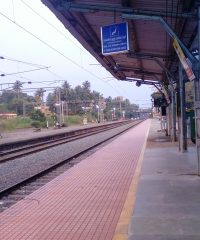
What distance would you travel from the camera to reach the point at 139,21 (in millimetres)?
12234

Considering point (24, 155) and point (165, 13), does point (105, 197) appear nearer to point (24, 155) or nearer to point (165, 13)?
point (165, 13)

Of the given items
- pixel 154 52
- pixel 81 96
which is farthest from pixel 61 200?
pixel 81 96

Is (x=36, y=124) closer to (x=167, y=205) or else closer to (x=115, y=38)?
(x=115, y=38)

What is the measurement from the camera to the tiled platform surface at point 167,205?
230 inches

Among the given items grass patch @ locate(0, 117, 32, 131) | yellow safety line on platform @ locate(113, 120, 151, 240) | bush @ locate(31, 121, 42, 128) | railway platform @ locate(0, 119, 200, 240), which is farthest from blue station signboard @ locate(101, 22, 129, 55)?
bush @ locate(31, 121, 42, 128)

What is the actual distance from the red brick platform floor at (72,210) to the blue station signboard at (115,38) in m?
3.26

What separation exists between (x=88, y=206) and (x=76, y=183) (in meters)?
2.98

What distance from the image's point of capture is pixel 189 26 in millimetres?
11453

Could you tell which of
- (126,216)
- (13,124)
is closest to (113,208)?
(126,216)

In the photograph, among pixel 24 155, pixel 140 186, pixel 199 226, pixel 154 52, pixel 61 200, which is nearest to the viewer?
pixel 199 226

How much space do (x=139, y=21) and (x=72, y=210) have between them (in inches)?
238

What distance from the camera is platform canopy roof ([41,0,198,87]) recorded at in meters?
10.0

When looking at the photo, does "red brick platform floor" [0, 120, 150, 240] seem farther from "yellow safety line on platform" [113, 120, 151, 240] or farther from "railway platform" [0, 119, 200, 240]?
"yellow safety line on platform" [113, 120, 151, 240]

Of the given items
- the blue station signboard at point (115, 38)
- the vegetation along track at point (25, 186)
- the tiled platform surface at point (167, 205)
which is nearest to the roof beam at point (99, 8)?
the blue station signboard at point (115, 38)
